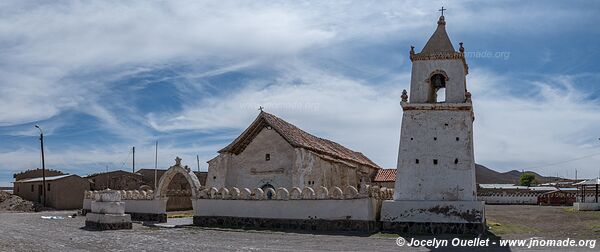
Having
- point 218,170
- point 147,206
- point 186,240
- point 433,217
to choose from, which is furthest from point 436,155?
point 147,206

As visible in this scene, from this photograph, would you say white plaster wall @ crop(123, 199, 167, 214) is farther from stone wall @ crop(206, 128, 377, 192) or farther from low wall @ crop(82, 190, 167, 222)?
stone wall @ crop(206, 128, 377, 192)

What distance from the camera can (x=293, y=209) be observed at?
2438 centimetres

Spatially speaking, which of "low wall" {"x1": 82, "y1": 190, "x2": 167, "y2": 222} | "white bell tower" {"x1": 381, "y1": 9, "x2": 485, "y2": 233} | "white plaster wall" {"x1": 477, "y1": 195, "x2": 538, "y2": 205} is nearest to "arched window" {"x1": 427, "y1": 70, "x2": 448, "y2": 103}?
"white bell tower" {"x1": 381, "y1": 9, "x2": 485, "y2": 233}

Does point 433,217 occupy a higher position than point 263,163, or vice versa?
point 263,163

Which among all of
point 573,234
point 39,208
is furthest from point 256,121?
point 39,208

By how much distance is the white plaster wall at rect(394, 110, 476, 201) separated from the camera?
2278 cm

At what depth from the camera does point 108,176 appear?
5022cm

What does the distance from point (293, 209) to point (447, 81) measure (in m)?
8.24

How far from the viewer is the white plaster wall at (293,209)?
22.9m

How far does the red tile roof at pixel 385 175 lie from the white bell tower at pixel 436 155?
820 inches

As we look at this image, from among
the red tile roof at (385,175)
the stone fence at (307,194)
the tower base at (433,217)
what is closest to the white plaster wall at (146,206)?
the stone fence at (307,194)

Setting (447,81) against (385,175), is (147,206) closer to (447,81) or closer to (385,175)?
(447,81)

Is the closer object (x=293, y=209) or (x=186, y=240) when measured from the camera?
(x=186, y=240)

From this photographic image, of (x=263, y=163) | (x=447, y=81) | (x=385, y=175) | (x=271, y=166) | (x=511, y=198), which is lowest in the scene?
(x=511, y=198)
